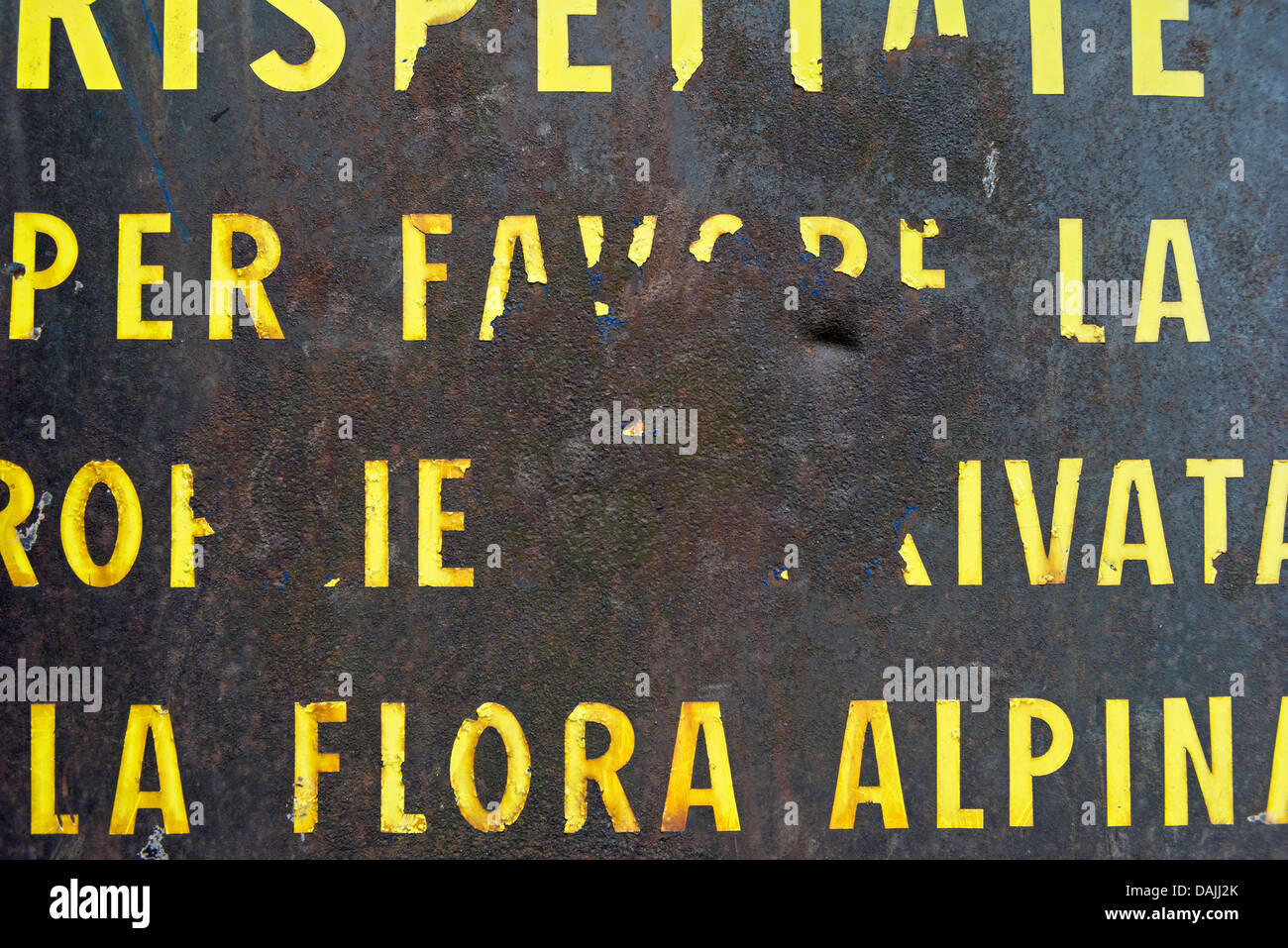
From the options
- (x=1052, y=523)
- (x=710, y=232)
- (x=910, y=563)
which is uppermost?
(x=710, y=232)

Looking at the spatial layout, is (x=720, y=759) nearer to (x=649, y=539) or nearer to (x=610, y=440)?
(x=649, y=539)

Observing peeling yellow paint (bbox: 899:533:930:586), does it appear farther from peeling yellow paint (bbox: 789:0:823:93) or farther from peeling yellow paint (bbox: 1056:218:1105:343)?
peeling yellow paint (bbox: 789:0:823:93)

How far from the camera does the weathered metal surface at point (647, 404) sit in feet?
10.3

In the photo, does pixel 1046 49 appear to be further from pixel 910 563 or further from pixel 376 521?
pixel 376 521

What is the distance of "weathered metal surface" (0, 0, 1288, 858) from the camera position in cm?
313

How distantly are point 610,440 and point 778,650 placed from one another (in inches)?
39.4

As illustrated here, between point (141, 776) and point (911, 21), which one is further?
point (911, 21)

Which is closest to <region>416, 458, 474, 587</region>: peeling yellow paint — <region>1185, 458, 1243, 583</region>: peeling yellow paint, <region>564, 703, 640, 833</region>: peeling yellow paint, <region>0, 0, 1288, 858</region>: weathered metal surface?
<region>0, 0, 1288, 858</region>: weathered metal surface

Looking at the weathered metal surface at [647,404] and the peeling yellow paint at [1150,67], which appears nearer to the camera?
the weathered metal surface at [647,404]

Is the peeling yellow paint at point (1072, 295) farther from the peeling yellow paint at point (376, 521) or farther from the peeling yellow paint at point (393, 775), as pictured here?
the peeling yellow paint at point (393, 775)

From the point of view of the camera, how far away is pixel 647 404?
3.17 m

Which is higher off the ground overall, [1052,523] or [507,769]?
[1052,523]

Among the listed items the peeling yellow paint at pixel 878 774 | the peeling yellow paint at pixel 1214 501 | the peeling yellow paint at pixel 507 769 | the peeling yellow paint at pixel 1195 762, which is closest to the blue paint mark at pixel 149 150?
the peeling yellow paint at pixel 507 769

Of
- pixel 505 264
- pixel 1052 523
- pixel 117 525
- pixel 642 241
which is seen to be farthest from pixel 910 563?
pixel 117 525
